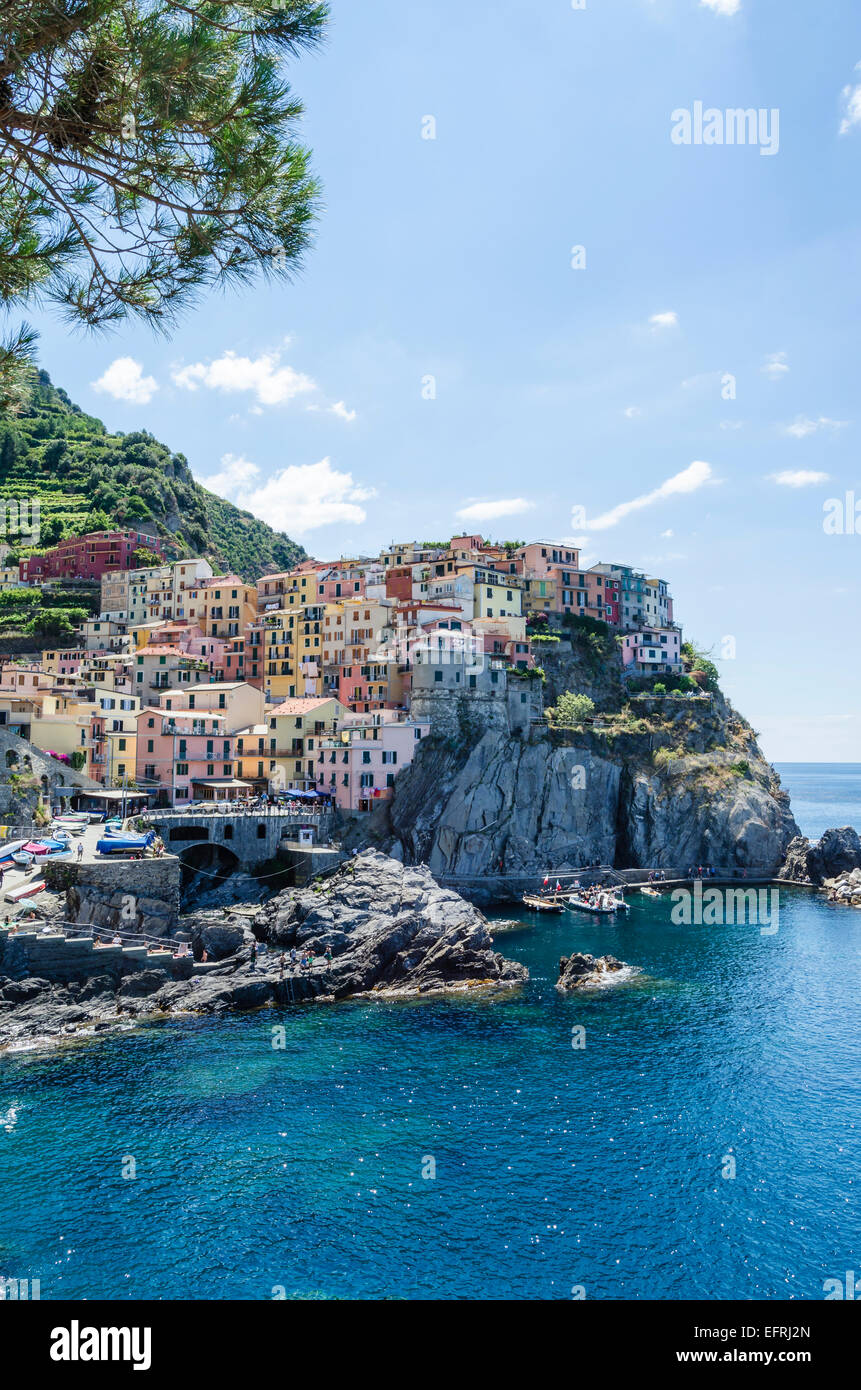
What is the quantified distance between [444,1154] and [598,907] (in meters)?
39.4

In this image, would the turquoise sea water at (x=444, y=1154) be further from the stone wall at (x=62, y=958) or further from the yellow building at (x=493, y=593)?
the yellow building at (x=493, y=593)

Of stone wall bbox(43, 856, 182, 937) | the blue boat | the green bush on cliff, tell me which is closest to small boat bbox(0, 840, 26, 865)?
stone wall bbox(43, 856, 182, 937)

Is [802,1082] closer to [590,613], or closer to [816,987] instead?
[816,987]

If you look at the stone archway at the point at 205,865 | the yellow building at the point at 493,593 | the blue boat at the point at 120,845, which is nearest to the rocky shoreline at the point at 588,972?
the stone archway at the point at 205,865

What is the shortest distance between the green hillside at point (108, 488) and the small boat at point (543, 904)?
77742 mm

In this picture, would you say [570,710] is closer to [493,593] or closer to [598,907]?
[493,593]

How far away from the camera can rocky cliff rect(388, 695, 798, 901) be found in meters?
67.5

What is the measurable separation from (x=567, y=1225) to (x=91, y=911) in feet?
94.3

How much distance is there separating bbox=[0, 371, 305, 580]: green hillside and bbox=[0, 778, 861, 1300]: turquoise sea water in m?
96.6

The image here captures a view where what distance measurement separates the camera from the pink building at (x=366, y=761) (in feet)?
219

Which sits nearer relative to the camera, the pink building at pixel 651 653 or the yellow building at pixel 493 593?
the yellow building at pixel 493 593

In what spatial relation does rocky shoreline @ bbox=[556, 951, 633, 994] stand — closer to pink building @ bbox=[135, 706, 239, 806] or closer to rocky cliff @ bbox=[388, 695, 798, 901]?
rocky cliff @ bbox=[388, 695, 798, 901]
